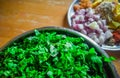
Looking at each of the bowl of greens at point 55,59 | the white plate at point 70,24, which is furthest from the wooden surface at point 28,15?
the bowl of greens at point 55,59

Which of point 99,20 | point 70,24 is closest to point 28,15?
point 70,24

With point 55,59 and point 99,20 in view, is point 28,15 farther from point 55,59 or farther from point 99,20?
point 55,59

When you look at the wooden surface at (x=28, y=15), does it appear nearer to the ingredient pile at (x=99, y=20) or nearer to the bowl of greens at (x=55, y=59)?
the ingredient pile at (x=99, y=20)

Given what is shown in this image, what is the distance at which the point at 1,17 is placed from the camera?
4.48 ft

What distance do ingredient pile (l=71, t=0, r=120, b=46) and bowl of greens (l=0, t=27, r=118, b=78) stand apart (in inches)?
12.0

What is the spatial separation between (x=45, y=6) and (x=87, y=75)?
66 centimetres

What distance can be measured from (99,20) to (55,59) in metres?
0.50

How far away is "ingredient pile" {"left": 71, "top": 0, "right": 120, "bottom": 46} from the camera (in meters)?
1.22

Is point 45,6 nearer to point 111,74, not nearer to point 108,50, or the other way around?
point 108,50

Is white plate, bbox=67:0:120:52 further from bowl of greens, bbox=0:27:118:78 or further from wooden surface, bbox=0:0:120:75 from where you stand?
bowl of greens, bbox=0:27:118:78

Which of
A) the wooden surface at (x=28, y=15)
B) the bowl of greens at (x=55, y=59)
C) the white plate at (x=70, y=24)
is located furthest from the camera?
the wooden surface at (x=28, y=15)

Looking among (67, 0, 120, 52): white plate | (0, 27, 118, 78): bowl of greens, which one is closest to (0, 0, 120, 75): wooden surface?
(67, 0, 120, 52): white plate

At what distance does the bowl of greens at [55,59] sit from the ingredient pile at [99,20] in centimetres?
31

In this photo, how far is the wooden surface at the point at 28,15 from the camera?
1.31m
